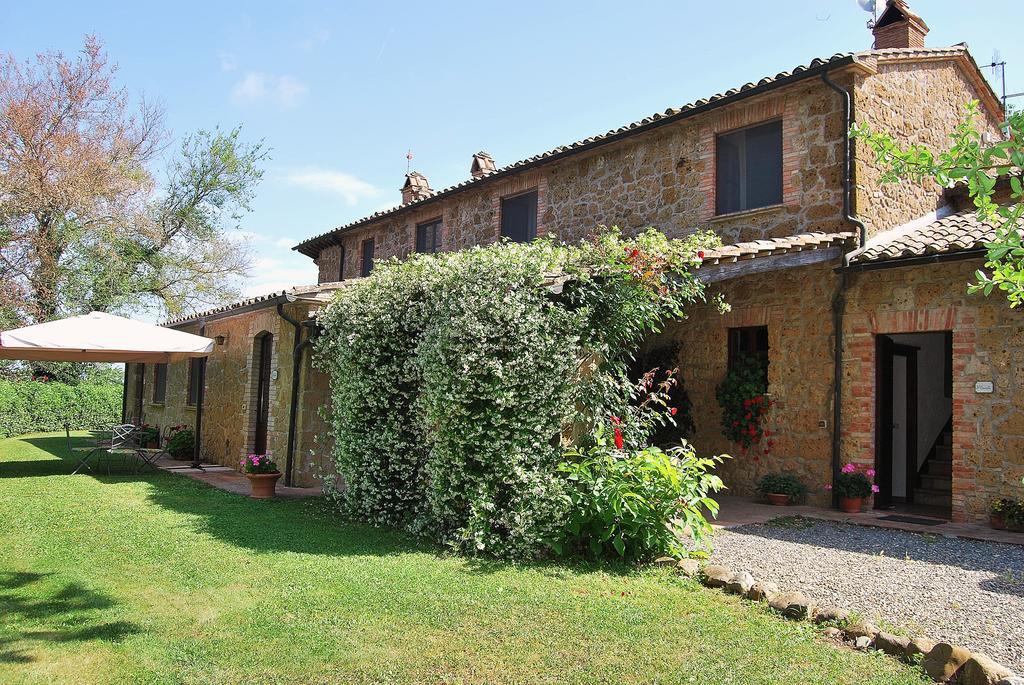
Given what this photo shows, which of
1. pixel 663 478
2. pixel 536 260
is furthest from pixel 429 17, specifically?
pixel 663 478

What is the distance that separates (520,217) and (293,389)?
20.3ft

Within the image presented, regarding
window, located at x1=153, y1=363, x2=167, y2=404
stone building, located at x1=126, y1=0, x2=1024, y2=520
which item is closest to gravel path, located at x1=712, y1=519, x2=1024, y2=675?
stone building, located at x1=126, y1=0, x2=1024, y2=520

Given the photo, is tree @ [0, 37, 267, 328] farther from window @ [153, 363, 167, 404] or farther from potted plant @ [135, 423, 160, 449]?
potted plant @ [135, 423, 160, 449]

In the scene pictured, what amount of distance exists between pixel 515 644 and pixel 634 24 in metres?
7.97

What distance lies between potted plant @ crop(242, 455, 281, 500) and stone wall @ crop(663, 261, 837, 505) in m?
6.32

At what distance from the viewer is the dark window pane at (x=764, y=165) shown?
9.77 m

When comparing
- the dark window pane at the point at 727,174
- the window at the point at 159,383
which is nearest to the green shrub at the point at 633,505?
the dark window pane at the point at 727,174

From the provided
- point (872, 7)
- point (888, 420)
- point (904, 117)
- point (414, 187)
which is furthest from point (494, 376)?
point (414, 187)

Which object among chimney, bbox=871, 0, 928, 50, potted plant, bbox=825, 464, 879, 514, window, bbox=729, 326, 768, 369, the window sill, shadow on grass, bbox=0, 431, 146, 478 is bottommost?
shadow on grass, bbox=0, 431, 146, 478

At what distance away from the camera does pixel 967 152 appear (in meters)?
3.12

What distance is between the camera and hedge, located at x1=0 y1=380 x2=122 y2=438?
60.0 ft

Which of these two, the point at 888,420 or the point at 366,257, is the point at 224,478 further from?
the point at 888,420

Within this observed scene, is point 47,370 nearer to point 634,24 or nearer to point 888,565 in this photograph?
point 634,24

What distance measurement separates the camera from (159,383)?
17.9 metres
